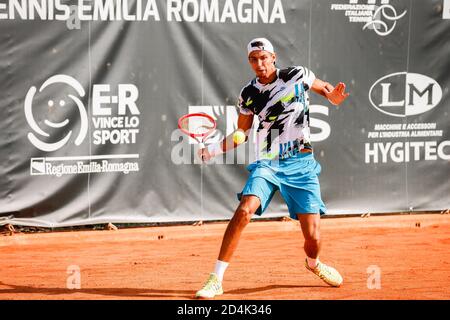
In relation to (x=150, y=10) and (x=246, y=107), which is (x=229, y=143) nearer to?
(x=246, y=107)

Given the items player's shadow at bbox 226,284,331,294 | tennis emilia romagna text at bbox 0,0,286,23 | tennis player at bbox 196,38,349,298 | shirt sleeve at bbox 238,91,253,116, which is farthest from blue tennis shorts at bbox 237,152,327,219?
tennis emilia romagna text at bbox 0,0,286,23

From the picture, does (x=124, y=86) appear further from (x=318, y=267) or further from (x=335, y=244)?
(x=318, y=267)

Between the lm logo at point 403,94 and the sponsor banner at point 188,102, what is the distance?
1 cm

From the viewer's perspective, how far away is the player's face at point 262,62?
647 centimetres

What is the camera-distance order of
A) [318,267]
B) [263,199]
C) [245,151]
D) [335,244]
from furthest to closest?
[245,151] < [335,244] < [318,267] < [263,199]

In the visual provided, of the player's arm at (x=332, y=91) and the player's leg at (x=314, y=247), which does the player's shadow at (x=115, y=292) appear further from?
the player's arm at (x=332, y=91)

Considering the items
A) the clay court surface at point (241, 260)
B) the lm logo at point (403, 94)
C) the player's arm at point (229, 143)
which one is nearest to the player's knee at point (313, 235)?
the clay court surface at point (241, 260)

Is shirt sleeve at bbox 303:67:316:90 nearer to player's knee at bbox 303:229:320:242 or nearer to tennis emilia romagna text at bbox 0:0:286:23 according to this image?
player's knee at bbox 303:229:320:242

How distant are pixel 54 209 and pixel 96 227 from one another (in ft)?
1.65

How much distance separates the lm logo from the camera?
33.6 ft

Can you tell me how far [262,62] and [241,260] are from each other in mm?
2404

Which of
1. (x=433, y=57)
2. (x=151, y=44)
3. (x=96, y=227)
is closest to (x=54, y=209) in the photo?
(x=96, y=227)

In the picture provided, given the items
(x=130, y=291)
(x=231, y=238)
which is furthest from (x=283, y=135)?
(x=130, y=291)

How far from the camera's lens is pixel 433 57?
408 inches
